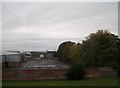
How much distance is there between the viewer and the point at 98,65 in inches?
1024

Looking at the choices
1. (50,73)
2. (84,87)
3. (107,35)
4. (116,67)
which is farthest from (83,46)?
(84,87)

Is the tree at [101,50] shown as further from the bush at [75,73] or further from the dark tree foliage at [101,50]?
the bush at [75,73]

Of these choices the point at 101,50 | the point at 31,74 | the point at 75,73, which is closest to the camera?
the point at 31,74

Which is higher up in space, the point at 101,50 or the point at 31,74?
the point at 101,50

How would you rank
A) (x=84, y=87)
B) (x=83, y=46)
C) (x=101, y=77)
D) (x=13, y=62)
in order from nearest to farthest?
1. (x=84, y=87)
2. (x=101, y=77)
3. (x=83, y=46)
4. (x=13, y=62)

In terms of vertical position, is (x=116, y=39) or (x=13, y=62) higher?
(x=116, y=39)

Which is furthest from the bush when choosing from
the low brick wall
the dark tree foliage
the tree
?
the tree

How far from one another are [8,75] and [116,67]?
410 inches

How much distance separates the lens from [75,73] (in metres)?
22.6

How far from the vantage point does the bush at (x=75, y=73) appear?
22.5 m

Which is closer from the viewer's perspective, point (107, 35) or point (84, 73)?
point (84, 73)

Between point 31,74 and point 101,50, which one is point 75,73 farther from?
point 101,50

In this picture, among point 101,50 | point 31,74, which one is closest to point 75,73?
point 31,74

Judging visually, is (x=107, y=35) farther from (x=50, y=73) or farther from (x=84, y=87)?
(x=84, y=87)
